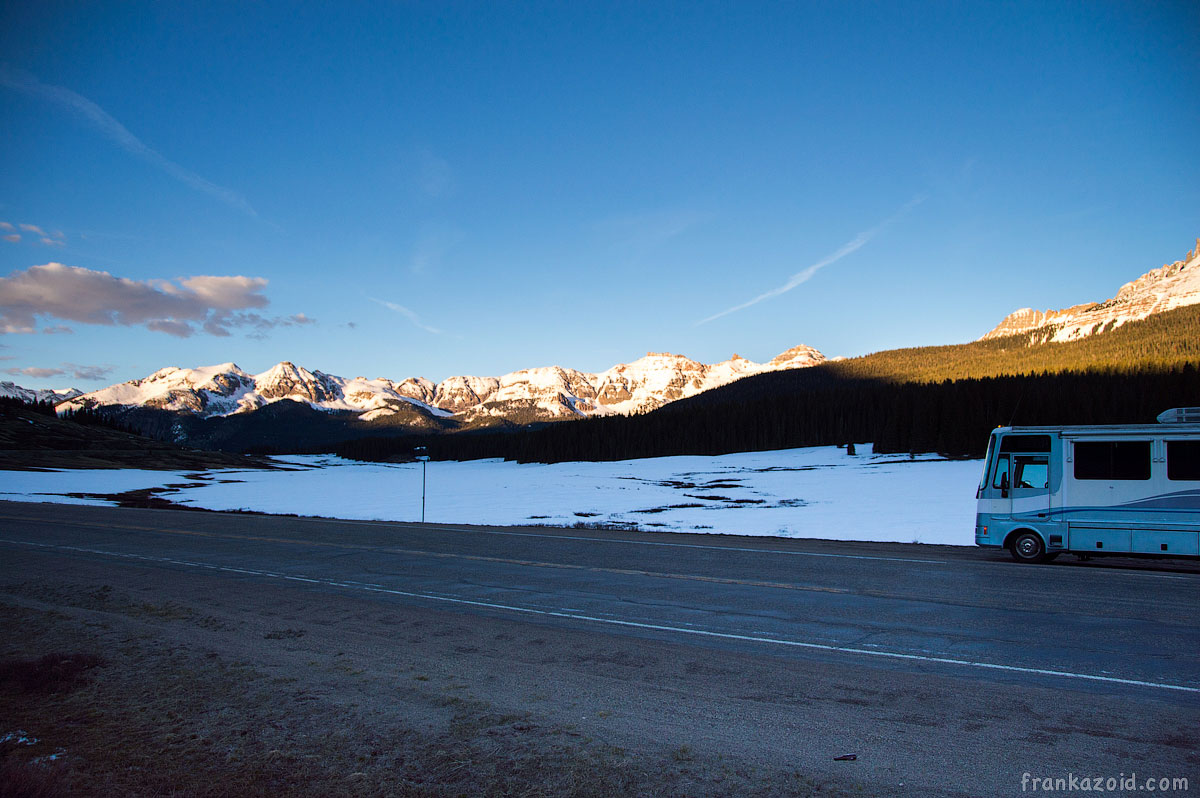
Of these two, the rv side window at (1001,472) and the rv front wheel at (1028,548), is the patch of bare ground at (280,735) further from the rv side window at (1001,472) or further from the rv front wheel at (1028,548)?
the rv side window at (1001,472)

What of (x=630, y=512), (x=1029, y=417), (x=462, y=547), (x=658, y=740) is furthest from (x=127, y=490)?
(x=1029, y=417)

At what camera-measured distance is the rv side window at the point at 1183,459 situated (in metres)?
15.3

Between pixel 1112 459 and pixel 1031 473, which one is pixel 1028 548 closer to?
pixel 1031 473

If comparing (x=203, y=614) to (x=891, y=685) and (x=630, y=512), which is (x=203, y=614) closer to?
(x=891, y=685)

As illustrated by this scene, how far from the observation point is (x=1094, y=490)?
1619 cm

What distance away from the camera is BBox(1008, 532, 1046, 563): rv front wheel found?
54.2 feet

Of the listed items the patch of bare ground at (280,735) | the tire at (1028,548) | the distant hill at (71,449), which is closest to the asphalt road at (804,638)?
the patch of bare ground at (280,735)

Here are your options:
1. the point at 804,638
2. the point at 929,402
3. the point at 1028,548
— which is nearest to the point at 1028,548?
the point at 1028,548

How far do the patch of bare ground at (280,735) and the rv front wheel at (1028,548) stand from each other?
15.2m

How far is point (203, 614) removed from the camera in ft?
33.3

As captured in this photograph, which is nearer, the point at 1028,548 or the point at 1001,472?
the point at 1028,548

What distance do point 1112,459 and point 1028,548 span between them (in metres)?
2.93

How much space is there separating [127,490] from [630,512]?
43903 millimetres

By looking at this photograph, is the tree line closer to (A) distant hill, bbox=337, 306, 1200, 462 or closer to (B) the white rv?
(A) distant hill, bbox=337, 306, 1200, 462
